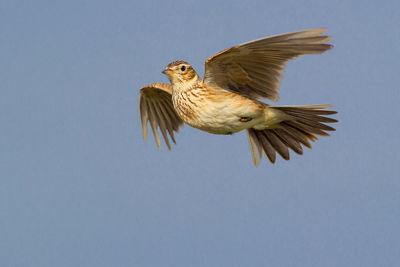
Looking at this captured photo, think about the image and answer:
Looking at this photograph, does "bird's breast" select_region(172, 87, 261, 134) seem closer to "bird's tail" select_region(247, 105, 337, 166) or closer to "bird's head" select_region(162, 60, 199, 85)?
"bird's head" select_region(162, 60, 199, 85)

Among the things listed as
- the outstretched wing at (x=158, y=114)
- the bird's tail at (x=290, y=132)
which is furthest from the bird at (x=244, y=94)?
the outstretched wing at (x=158, y=114)

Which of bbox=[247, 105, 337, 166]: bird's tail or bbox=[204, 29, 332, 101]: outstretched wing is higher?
bbox=[204, 29, 332, 101]: outstretched wing

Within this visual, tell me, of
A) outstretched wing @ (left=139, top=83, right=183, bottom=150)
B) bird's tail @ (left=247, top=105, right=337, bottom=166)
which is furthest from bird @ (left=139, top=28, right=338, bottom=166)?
outstretched wing @ (left=139, top=83, right=183, bottom=150)

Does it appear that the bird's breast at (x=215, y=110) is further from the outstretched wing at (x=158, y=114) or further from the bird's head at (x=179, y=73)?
the outstretched wing at (x=158, y=114)

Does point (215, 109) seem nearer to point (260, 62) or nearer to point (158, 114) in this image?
point (260, 62)

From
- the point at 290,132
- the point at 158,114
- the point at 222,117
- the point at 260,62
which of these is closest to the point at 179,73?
the point at 222,117
